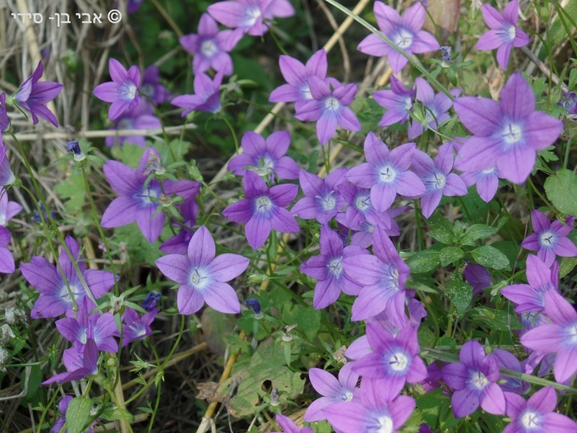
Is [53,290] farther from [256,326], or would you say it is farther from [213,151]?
[213,151]

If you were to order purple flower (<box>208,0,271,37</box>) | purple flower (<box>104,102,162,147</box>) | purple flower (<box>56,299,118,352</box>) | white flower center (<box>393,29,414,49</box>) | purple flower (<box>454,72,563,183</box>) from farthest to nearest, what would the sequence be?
purple flower (<box>104,102,162,147</box>) < purple flower (<box>208,0,271,37</box>) < white flower center (<box>393,29,414,49</box>) < purple flower (<box>56,299,118,352</box>) < purple flower (<box>454,72,563,183</box>)

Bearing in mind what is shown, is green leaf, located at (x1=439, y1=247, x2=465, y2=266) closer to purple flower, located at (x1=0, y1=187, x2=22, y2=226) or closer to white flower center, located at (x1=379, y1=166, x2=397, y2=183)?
white flower center, located at (x1=379, y1=166, x2=397, y2=183)

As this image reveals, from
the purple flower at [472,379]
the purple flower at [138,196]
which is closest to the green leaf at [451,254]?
the purple flower at [472,379]

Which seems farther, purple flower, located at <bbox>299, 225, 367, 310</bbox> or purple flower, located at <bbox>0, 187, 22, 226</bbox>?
purple flower, located at <bbox>0, 187, 22, 226</bbox>

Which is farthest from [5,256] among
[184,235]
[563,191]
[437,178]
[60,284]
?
[563,191]

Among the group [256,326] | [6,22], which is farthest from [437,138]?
[6,22]

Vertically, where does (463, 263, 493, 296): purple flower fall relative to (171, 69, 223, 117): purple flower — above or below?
below

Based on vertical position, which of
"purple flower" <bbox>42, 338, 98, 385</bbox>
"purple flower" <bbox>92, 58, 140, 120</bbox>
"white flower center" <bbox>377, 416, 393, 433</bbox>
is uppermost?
"purple flower" <bbox>92, 58, 140, 120</bbox>

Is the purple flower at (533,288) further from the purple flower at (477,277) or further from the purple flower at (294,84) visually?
the purple flower at (294,84)

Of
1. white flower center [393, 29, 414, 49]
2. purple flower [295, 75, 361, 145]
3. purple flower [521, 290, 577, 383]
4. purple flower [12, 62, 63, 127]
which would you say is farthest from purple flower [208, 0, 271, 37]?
purple flower [521, 290, 577, 383]
